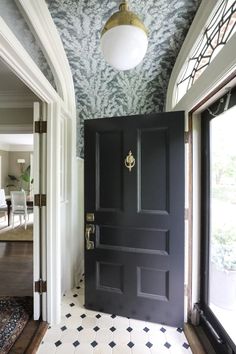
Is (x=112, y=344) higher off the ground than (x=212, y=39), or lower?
lower

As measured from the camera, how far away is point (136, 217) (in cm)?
189

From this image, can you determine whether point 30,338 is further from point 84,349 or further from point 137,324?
point 137,324

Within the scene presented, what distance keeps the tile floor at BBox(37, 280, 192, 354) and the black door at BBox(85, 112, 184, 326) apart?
85mm

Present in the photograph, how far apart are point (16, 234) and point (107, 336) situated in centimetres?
370

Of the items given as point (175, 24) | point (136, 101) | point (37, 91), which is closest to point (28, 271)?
point (37, 91)

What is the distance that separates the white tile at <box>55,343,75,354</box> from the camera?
1550 mm

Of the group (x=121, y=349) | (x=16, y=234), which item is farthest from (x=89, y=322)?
(x=16, y=234)

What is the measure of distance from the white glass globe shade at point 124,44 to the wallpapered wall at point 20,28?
59 centimetres

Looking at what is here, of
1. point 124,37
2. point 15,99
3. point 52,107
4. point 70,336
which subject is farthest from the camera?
point 15,99

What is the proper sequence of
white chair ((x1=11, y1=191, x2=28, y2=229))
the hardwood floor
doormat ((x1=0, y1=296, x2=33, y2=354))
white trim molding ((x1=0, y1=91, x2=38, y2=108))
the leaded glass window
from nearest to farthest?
the leaded glass window < doormat ((x1=0, y1=296, x2=33, y2=354)) < the hardwood floor < white trim molding ((x1=0, y1=91, x2=38, y2=108)) < white chair ((x1=11, y1=191, x2=28, y2=229))

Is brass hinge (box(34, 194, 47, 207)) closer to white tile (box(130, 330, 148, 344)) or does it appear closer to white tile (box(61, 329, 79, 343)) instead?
white tile (box(61, 329, 79, 343))

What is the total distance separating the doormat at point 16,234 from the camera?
438cm

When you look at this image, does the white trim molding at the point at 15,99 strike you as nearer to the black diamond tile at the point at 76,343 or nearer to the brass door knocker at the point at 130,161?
the brass door knocker at the point at 130,161

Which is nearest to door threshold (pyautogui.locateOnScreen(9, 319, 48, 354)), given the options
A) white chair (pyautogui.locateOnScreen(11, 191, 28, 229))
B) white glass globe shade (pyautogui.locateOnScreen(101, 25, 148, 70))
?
white glass globe shade (pyautogui.locateOnScreen(101, 25, 148, 70))
